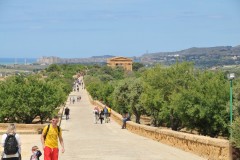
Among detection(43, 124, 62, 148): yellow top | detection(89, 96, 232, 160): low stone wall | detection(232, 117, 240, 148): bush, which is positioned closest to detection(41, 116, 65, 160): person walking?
detection(43, 124, 62, 148): yellow top

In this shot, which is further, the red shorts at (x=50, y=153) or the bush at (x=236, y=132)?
the bush at (x=236, y=132)

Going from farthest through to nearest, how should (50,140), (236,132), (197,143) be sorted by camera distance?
(197,143)
(236,132)
(50,140)

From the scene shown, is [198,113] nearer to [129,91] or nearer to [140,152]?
[140,152]

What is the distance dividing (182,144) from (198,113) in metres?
12.9

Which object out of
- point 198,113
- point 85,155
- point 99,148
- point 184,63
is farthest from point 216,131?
point 85,155

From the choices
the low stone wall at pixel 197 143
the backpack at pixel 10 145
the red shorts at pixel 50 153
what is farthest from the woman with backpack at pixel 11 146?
the low stone wall at pixel 197 143

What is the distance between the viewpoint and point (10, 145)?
11.0 m

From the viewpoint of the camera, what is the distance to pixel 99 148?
18750mm

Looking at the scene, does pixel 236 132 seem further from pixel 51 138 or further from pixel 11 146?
pixel 11 146

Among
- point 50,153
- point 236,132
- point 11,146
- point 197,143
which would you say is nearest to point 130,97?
point 197,143

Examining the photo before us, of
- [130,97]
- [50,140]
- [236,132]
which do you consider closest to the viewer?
[50,140]

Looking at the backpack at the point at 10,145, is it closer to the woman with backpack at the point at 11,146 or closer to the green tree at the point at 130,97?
the woman with backpack at the point at 11,146

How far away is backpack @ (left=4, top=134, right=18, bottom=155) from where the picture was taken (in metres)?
11.0

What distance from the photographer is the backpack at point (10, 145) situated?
1101 centimetres
